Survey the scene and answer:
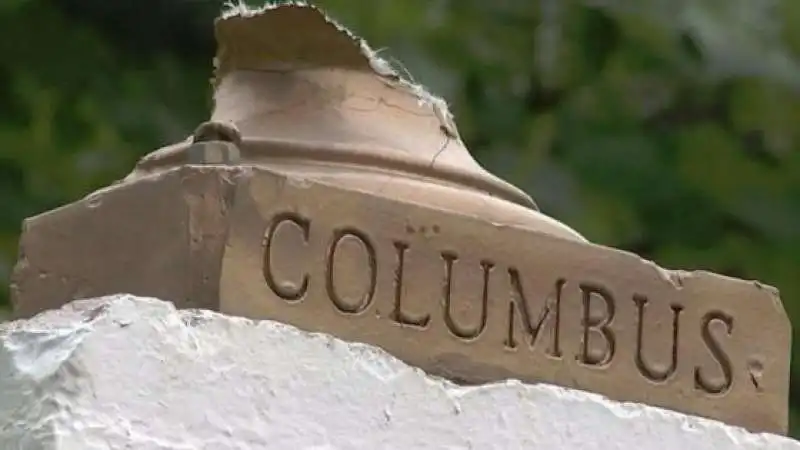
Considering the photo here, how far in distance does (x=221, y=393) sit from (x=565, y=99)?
1091 millimetres

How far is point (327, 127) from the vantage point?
966 millimetres

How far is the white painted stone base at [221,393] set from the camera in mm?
792

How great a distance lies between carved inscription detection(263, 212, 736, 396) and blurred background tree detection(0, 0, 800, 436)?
2.24 feet

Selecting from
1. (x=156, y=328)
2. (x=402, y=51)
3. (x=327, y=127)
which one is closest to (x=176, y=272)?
(x=156, y=328)

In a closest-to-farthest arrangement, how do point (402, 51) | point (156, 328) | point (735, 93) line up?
point (156, 328), point (402, 51), point (735, 93)

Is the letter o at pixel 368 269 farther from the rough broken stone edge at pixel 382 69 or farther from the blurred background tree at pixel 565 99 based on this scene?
the blurred background tree at pixel 565 99

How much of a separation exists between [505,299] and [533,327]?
0.02m

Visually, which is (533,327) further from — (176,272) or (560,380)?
(176,272)

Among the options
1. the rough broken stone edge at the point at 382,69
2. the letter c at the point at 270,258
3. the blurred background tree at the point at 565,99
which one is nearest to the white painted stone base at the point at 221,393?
the letter c at the point at 270,258

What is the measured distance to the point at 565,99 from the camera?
1.87 meters

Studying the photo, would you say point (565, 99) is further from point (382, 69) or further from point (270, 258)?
point (270, 258)

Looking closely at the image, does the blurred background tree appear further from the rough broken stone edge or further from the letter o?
the letter o

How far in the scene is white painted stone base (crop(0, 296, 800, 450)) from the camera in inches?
31.2

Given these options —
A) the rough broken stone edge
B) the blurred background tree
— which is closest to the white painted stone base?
the rough broken stone edge
